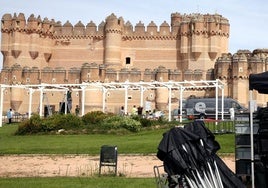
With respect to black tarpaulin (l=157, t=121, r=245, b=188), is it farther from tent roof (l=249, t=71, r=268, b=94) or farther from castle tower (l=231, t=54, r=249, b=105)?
castle tower (l=231, t=54, r=249, b=105)

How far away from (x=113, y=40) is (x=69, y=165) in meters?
49.4

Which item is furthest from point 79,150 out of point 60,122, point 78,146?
point 60,122

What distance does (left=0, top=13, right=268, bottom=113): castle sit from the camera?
172ft

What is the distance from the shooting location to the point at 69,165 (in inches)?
574

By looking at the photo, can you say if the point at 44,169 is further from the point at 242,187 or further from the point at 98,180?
the point at 242,187

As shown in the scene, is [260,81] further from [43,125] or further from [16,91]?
[16,91]

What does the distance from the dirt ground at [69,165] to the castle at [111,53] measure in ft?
115

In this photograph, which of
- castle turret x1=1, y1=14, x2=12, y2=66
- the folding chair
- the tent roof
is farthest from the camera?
castle turret x1=1, y1=14, x2=12, y2=66

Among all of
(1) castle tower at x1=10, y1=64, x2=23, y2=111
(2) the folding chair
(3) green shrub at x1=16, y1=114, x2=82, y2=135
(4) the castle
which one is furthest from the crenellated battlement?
(2) the folding chair

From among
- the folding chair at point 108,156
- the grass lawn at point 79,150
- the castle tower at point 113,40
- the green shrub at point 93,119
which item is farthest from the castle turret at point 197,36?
the folding chair at point 108,156

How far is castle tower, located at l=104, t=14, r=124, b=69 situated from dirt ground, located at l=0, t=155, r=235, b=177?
46615 mm

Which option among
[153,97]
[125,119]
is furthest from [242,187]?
[153,97]

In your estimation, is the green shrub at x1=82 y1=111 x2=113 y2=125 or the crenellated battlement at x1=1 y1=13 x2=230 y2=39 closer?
the green shrub at x1=82 y1=111 x2=113 y2=125

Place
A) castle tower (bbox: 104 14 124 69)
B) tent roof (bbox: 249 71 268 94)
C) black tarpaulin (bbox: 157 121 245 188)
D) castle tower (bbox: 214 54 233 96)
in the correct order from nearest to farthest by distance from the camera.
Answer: black tarpaulin (bbox: 157 121 245 188) < tent roof (bbox: 249 71 268 94) < castle tower (bbox: 214 54 233 96) < castle tower (bbox: 104 14 124 69)
